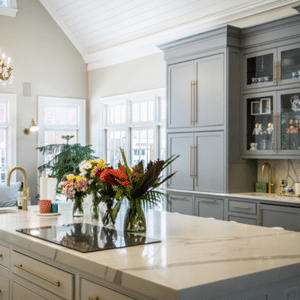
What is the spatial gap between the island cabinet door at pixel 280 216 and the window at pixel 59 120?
399 cm

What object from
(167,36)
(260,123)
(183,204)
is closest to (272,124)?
(260,123)

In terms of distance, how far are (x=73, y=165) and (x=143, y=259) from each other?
5096 millimetres

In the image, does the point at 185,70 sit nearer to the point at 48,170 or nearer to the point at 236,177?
the point at 236,177

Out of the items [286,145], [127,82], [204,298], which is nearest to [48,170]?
[127,82]

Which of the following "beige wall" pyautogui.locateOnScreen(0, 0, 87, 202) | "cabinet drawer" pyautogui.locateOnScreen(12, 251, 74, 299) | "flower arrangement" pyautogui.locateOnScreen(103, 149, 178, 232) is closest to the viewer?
"cabinet drawer" pyautogui.locateOnScreen(12, 251, 74, 299)

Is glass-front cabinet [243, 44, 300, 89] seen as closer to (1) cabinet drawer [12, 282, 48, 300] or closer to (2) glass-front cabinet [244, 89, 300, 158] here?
(2) glass-front cabinet [244, 89, 300, 158]

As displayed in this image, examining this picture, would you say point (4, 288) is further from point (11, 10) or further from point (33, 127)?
point (11, 10)

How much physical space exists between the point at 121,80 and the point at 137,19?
1107mm

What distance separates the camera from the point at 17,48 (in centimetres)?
714

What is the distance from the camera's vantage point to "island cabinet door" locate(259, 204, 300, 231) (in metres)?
4.08

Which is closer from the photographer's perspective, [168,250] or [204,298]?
[204,298]

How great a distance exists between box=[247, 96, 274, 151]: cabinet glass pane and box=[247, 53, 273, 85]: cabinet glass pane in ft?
0.67

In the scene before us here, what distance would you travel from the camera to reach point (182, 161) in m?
5.31

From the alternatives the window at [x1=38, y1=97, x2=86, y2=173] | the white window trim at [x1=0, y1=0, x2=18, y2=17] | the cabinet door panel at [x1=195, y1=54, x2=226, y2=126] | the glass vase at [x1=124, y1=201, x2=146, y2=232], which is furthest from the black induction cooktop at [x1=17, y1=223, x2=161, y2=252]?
the white window trim at [x1=0, y1=0, x2=18, y2=17]
